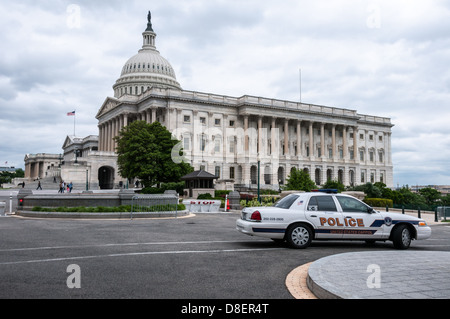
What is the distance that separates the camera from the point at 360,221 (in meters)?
12.8

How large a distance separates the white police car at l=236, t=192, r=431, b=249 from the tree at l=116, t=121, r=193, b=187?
42216mm

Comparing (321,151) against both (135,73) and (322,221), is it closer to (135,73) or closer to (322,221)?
(135,73)

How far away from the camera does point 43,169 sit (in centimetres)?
13450

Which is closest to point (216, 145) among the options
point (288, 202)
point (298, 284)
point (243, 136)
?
point (243, 136)

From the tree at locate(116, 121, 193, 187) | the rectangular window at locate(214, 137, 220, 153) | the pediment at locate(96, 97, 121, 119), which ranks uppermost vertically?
the pediment at locate(96, 97, 121, 119)

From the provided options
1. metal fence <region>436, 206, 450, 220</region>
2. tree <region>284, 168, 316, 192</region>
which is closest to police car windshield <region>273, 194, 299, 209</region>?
metal fence <region>436, 206, 450, 220</region>

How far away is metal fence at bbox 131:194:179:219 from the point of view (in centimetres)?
2388

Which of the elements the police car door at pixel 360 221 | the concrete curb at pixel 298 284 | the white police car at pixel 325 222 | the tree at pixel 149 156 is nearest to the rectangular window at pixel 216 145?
the tree at pixel 149 156

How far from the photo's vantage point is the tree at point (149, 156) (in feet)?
177

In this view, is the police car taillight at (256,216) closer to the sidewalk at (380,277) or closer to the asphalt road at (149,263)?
the asphalt road at (149,263)

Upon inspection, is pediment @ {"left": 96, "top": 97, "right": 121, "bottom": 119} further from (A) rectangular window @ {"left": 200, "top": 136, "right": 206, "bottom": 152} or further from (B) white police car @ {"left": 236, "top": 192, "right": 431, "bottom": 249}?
(B) white police car @ {"left": 236, "top": 192, "right": 431, "bottom": 249}

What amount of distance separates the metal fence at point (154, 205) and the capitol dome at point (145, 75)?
8239 centimetres

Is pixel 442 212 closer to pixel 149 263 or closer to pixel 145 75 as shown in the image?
pixel 149 263
